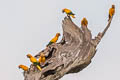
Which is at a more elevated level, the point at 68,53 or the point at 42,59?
the point at 42,59

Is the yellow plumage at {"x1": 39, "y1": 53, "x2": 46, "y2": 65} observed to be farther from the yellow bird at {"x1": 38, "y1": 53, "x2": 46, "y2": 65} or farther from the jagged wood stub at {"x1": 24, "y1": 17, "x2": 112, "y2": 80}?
the jagged wood stub at {"x1": 24, "y1": 17, "x2": 112, "y2": 80}

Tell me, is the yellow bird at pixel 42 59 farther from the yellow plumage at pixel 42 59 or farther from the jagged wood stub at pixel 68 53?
the jagged wood stub at pixel 68 53

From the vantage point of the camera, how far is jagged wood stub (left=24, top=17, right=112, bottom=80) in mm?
40000

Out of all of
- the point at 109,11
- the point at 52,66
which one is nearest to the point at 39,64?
the point at 52,66

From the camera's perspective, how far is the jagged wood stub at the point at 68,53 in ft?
131

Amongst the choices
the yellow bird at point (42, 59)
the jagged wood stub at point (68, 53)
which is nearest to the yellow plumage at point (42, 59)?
the yellow bird at point (42, 59)

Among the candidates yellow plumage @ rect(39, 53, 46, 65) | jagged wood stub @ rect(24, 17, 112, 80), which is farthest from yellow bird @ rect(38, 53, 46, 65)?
jagged wood stub @ rect(24, 17, 112, 80)

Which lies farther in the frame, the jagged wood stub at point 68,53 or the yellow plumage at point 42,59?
the yellow plumage at point 42,59

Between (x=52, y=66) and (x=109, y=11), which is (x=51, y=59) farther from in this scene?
(x=109, y=11)

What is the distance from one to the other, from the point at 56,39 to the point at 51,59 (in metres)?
1.91

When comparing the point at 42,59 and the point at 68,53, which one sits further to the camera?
the point at 68,53

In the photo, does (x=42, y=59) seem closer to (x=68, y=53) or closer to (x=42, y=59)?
(x=42, y=59)

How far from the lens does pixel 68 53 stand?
132 ft

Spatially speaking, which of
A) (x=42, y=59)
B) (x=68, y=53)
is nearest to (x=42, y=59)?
(x=42, y=59)
